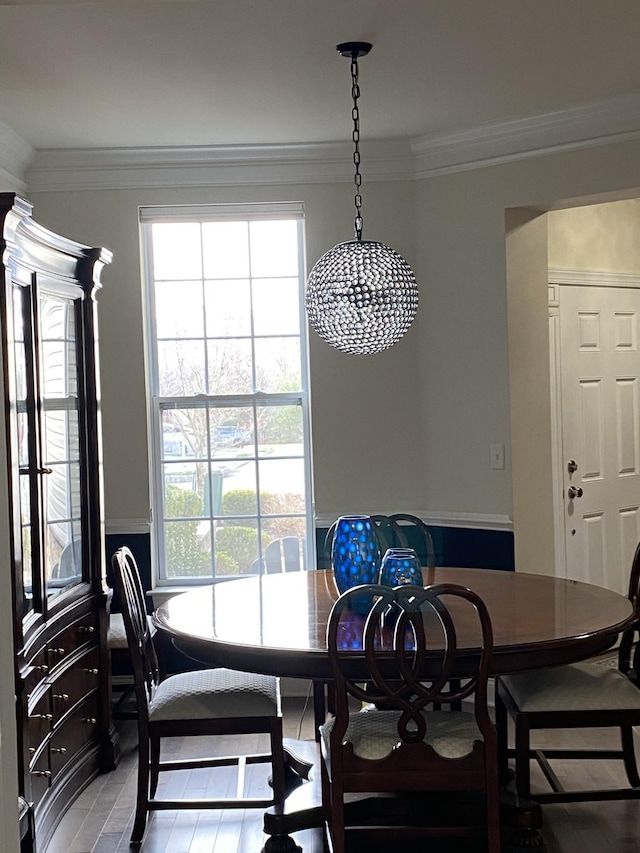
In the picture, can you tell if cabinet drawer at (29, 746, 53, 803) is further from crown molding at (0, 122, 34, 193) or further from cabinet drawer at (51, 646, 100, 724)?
crown molding at (0, 122, 34, 193)

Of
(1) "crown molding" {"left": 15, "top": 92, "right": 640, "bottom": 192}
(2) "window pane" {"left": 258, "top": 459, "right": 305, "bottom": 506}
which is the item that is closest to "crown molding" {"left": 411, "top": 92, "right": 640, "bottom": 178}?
(1) "crown molding" {"left": 15, "top": 92, "right": 640, "bottom": 192}

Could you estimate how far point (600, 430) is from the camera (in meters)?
5.51

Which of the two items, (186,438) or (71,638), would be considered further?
(186,438)

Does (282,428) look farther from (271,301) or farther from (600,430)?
(600,430)

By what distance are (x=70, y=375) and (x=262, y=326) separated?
1.42m

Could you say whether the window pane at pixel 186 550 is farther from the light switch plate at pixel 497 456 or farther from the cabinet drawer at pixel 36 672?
the cabinet drawer at pixel 36 672

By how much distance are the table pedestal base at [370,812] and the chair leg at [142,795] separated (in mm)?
411

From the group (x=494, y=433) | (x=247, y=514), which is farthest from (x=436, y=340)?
(x=247, y=514)

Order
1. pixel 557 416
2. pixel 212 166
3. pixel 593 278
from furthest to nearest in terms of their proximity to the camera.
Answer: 1. pixel 593 278
2. pixel 557 416
3. pixel 212 166

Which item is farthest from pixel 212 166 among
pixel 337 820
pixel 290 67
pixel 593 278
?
pixel 337 820

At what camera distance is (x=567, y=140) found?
4426mm

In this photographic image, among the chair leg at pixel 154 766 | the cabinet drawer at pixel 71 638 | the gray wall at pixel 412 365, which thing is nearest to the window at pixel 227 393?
the gray wall at pixel 412 365

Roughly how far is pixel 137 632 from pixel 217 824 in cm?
74

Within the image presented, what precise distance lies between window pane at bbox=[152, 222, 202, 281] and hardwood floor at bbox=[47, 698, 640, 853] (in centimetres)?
242
